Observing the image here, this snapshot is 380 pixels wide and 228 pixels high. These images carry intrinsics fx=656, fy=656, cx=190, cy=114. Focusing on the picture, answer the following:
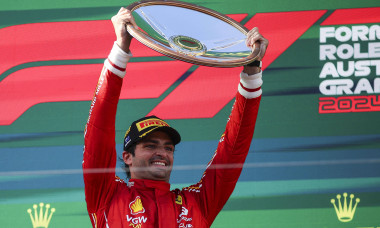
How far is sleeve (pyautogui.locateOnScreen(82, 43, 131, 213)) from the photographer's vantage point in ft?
6.68

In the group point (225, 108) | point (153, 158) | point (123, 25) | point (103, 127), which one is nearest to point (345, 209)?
point (225, 108)

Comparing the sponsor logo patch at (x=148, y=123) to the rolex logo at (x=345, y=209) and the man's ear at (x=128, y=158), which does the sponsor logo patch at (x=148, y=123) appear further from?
the rolex logo at (x=345, y=209)

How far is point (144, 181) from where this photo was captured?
2.24 m

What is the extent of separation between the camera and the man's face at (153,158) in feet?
7.40

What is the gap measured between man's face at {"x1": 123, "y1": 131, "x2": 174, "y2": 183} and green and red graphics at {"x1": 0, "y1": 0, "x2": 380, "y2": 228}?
431 mm

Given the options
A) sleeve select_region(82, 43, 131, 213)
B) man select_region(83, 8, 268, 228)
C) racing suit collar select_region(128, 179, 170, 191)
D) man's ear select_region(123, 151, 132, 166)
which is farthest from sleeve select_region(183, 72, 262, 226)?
sleeve select_region(82, 43, 131, 213)

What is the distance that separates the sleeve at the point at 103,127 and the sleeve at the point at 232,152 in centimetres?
35

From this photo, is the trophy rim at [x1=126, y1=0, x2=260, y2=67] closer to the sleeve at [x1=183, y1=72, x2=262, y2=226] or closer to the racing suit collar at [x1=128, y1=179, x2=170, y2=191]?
the sleeve at [x1=183, y1=72, x2=262, y2=226]

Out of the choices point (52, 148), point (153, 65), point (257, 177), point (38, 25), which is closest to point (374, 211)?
point (257, 177)

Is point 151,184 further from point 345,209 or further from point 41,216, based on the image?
point 345,209

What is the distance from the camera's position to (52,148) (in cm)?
272

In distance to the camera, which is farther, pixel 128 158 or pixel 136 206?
pixel 128 158

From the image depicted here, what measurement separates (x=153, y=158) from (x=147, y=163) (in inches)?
1.1

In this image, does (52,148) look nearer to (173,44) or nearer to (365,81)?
(173,44)
